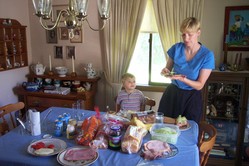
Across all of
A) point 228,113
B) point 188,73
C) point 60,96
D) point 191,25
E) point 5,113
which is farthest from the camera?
point 60,96

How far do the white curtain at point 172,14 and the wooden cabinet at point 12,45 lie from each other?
5.90 ft

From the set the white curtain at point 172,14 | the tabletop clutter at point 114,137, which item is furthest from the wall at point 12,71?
the white curtain at point 172,14

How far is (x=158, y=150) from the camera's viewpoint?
136 centimetres

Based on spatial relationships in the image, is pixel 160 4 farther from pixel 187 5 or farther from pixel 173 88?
pixel 173 88

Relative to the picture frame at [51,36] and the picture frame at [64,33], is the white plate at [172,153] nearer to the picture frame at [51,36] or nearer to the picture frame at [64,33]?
the picture frame at [64,33]

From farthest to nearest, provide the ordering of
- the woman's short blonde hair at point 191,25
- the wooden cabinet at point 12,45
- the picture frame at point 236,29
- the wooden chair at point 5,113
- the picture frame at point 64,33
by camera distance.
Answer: the picture frame at point 64,33 → the wooden cabinet at point 12,45 → the picture frame at point 236,29 → the wooden chair at point 5,113 → the woman's short blonde hair at point 191,25

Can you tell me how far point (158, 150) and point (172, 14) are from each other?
71.2 inches

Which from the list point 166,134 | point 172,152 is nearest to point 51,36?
point 166,134

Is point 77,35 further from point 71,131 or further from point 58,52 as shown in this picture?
point 71,131

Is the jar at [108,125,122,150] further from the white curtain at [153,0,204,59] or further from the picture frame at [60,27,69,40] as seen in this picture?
the picture frame at [60,27,69,40]

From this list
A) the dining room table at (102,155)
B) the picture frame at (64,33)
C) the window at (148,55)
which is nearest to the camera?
the dining room table at (102,155)

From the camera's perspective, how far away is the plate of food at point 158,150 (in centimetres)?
132

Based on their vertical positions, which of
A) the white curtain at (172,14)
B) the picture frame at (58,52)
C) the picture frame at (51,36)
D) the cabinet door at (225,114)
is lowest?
the cabinet door at (225,114)

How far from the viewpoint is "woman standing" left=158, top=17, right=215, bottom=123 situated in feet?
6.05
